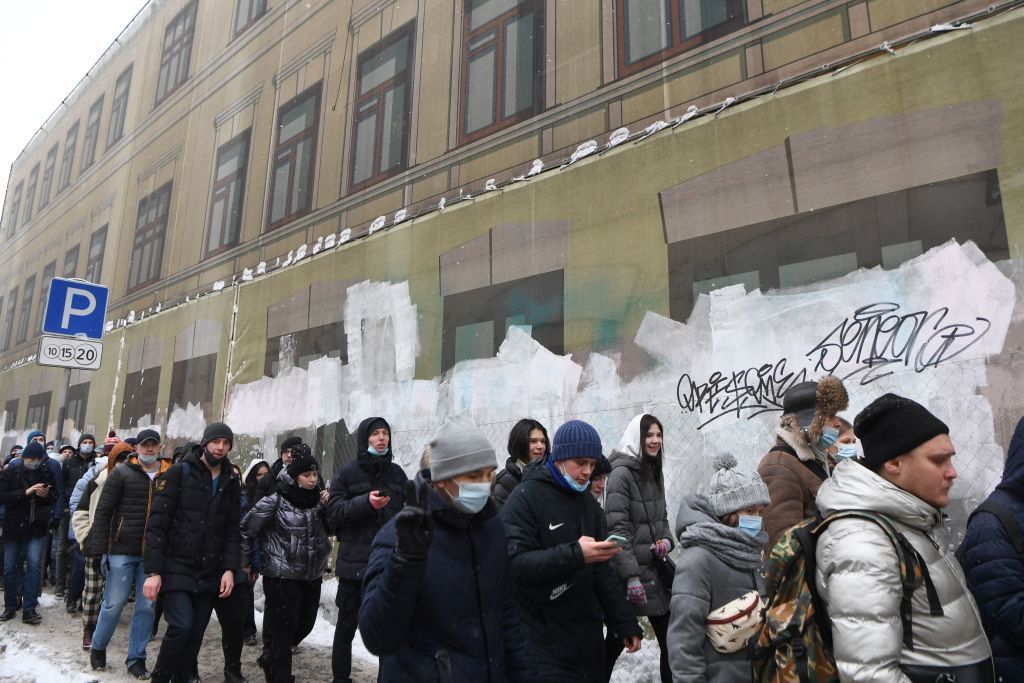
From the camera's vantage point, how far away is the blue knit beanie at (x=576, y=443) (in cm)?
321

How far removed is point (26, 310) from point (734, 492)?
88.6 ft

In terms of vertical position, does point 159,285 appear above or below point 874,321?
above

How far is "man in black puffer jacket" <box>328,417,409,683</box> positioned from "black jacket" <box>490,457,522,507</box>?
31.0 inches

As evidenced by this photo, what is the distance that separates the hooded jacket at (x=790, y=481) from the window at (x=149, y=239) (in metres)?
15.3

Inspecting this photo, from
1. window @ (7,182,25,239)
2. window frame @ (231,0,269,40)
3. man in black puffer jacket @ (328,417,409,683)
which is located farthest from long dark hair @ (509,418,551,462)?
window @ (7,182,25,239)

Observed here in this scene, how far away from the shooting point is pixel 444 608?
2.35m

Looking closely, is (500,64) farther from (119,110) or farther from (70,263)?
(70,263)

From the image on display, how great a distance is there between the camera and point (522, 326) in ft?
25.3

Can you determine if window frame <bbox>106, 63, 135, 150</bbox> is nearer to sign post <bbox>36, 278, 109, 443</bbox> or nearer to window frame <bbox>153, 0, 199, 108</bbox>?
window frame <bbox>153, 0, 199, 108</bbox>

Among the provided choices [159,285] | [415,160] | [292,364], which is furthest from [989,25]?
[159,285]

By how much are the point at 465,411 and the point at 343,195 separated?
180 inches

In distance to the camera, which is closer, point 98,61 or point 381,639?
point 381,639

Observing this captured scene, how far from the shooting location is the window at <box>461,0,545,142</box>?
8266 millimetres

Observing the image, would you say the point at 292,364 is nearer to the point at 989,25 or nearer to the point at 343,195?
the point at 343,195
